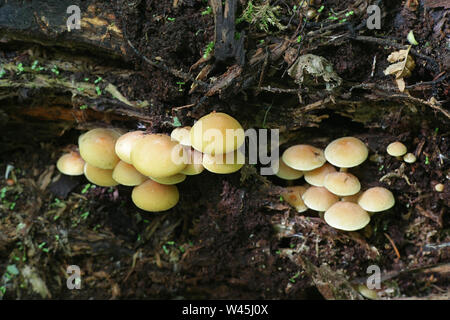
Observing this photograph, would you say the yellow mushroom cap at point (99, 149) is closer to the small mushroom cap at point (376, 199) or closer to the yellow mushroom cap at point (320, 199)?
the yellow mushroom cap at point (320, 199)

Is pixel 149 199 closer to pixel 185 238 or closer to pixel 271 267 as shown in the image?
pixel 185 238

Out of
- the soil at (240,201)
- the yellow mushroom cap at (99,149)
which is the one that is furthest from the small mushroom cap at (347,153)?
the yellow mushroom cap at (99,149)

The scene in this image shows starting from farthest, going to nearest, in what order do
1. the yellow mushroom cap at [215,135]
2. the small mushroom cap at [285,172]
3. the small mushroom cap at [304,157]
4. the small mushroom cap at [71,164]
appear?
the small mushroom cap at [71,164], the small mushroom cap at [285,172], the small mushroom cap at [304,157], the yellow mushroom cap at [215,135]

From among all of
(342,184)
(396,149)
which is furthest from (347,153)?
(396,149)

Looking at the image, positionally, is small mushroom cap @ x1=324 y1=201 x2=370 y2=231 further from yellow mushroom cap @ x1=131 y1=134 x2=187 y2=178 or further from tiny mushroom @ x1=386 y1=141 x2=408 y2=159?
yellow mushroom cap @ x1=131 y1=134 x2=187 y2=178

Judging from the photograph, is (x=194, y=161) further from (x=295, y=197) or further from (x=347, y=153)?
(x=347, y=153)

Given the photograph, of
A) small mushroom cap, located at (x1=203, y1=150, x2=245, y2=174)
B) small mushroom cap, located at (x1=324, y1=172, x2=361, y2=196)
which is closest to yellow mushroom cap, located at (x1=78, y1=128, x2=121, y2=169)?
small mushroom cap, located at (x1=203, y1=150, x2=245, y2=174)
